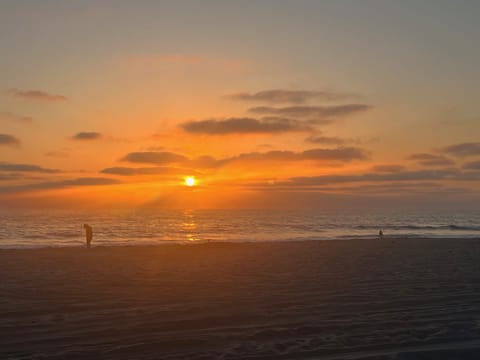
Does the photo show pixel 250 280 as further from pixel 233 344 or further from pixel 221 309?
pixel 233 344

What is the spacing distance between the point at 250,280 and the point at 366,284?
2.95 meters

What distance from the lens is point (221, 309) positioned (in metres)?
9.07

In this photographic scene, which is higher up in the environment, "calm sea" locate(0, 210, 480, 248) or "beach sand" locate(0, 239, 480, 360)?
"calm sea" locate(0, 210, 480, 248)

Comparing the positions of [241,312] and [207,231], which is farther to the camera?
[207,231]

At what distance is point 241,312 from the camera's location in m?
8.80

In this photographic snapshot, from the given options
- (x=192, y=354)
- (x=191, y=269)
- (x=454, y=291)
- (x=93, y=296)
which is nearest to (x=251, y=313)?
(x=192, y=354)

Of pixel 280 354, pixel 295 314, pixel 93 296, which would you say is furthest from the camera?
pixel 93 296

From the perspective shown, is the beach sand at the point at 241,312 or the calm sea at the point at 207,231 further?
the calm sea at the point at 207,231

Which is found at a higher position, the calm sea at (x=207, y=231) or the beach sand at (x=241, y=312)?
the calm sea at (x=207, y=231)

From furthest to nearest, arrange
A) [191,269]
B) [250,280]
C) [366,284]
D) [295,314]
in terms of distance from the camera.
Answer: [191,269]
[250,280]
[366,284]
[295,314]

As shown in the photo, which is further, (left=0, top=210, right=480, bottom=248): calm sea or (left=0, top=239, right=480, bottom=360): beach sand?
(left=0, top=210, right=480, bottom=248): calm sea

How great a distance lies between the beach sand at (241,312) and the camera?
6.64 metres

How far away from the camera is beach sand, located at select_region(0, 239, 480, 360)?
21.8ft

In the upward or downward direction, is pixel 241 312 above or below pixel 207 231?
below
